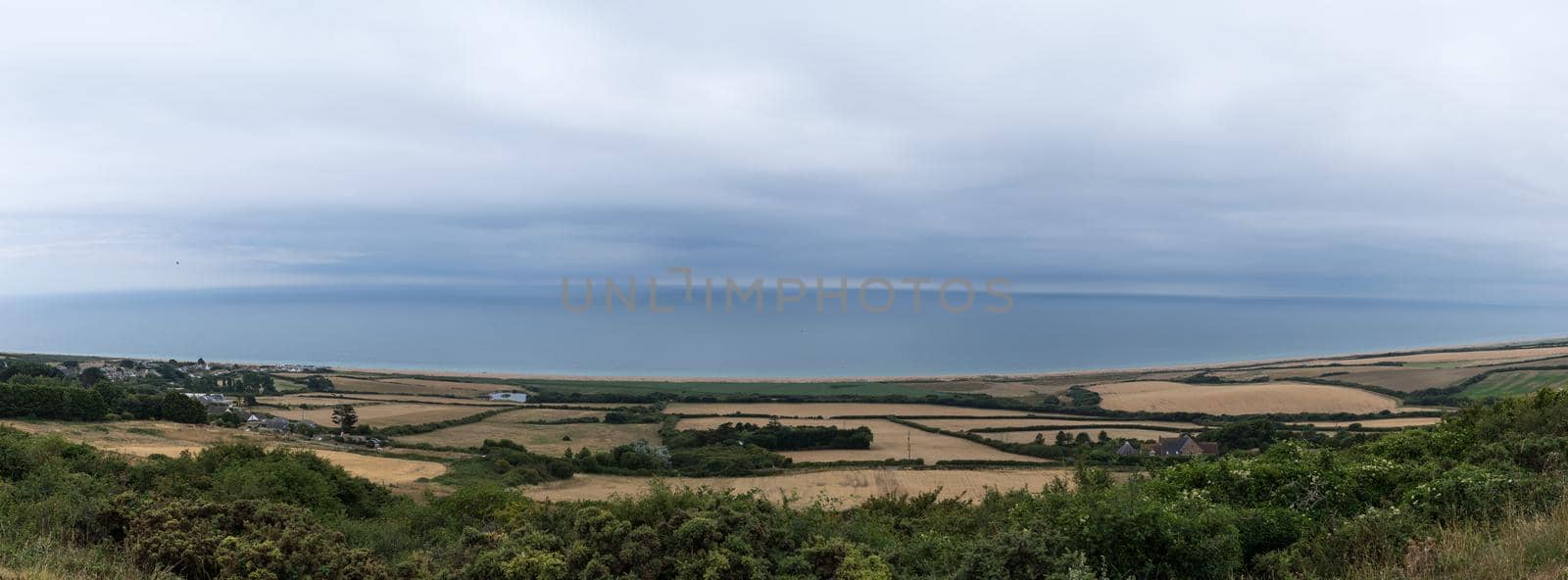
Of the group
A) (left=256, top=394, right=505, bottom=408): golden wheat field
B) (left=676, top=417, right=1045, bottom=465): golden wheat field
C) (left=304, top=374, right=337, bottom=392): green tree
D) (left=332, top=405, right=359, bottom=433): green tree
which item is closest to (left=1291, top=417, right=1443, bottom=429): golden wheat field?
(left=676, top=417, right=1045, bottom=465): golden wheat field

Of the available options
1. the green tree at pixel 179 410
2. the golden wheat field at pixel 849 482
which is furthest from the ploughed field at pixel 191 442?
the golden wheat field at pixel 849 482

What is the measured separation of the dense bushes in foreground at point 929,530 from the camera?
5898mm

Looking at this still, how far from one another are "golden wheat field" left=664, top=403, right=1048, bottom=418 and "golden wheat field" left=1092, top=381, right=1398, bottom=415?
928 cm

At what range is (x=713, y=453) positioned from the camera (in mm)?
30625

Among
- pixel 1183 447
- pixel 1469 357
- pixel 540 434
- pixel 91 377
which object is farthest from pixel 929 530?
pixel 1469 357

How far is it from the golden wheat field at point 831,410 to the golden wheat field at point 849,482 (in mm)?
16772

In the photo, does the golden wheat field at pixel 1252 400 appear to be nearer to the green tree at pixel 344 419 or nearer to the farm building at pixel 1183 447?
the farm building at pixel 1183 447

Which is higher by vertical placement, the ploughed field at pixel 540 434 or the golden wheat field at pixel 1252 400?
the golden wheat field at pixel 1252 400

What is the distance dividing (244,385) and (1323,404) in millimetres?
76293

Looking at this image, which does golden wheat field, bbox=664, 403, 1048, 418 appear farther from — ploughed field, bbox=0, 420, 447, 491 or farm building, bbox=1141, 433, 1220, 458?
ploughed field, bbox=0, 420, 447, 491

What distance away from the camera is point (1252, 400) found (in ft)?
149

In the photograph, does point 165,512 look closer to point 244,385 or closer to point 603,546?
point 603,546

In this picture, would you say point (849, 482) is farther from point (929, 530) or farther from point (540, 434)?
point (540, 434)

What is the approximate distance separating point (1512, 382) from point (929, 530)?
2356 inches
